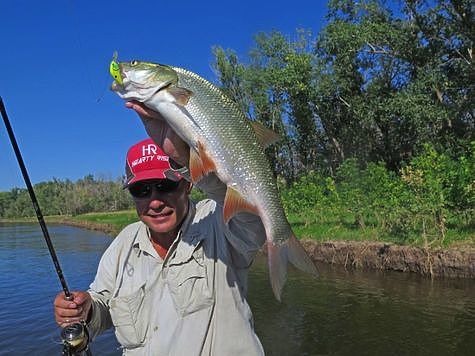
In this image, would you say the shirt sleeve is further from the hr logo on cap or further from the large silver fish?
the hr logo on cap

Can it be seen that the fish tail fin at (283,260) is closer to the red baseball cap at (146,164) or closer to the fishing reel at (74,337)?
the red baseball cap at (146,164)

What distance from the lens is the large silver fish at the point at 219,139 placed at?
2.40 metres

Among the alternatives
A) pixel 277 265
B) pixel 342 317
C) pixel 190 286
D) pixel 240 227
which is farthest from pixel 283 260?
pixel 342 317

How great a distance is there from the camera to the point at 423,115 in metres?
24.8

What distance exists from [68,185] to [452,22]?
130 meters

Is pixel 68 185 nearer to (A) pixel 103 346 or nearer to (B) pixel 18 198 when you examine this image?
(B) pixel 18 198

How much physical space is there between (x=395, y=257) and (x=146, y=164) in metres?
13.6

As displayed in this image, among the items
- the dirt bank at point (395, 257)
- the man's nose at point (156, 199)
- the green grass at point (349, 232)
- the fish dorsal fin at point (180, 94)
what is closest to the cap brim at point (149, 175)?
the man's nose at point (156, 199)

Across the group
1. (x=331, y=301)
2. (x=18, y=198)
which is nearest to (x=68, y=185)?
(x=18, y=198)

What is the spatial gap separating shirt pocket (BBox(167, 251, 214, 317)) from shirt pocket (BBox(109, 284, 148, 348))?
0.23 meters

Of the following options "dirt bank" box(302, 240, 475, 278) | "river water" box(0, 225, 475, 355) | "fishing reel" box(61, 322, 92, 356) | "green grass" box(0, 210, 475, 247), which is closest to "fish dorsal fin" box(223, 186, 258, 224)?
"fishing reel" box(61, 322, 92, 356)

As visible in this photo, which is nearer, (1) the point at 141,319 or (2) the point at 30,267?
(1) the point at 141,319

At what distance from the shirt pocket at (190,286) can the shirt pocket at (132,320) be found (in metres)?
0.23

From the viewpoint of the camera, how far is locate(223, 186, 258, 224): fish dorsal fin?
2.44 metres
